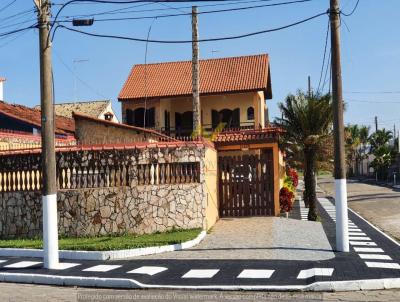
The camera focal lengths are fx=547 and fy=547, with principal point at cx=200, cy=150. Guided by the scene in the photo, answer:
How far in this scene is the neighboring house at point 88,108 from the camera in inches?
1812

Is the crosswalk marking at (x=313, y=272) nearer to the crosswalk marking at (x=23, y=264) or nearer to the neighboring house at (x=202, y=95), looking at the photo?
the crosswalk marking at (x=23, y=264)

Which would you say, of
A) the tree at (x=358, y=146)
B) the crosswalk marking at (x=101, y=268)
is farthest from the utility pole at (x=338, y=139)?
the tree at (x=358, y=146)

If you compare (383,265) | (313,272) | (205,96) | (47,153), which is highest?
(205,96)

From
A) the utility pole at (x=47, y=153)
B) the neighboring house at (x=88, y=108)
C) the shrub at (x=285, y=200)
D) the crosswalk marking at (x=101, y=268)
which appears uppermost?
the neighboring house at (x=88, y=108)

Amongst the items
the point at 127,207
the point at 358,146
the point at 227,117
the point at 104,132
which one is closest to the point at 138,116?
the point at 227,117

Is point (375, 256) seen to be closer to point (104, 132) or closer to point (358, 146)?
point (104, 132)

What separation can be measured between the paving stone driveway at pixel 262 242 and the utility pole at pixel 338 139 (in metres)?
0.57

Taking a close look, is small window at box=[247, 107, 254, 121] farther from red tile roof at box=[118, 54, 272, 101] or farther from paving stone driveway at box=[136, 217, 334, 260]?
paving stone driveway at box=[136, 217, 334, 260]

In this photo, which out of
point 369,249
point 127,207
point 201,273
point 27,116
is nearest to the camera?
point 201,273

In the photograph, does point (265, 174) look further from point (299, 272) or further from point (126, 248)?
A: point (299, 272)

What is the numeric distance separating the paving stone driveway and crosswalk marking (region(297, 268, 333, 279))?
139 cm

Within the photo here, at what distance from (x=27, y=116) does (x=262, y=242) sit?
1943 cm

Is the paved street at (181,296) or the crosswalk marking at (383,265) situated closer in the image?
the paved street at (181,296)

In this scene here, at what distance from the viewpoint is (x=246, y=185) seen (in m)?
19.2
